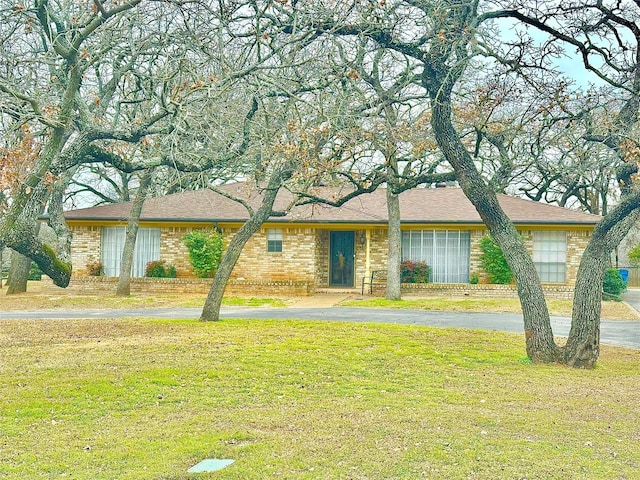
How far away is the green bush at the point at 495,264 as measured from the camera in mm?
26828

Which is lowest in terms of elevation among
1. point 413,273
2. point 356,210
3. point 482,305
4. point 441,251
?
point 482,305

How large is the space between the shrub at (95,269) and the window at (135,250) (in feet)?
0.73

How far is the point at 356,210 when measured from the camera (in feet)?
94.0

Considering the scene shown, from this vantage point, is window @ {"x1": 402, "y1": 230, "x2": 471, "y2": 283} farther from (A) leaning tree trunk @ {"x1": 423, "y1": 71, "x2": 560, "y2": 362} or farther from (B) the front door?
(A) leaning tree trunk @ {"x1": 423, "y1": 71, "x2": 560, "y2": 362}

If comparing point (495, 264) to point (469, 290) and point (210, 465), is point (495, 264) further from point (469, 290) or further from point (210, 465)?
point (210, 465)

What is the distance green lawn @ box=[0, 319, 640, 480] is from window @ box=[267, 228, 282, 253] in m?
14.5

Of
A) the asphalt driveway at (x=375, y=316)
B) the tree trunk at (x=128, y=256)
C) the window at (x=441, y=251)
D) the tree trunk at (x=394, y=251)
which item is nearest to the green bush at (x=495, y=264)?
the window at (x=441, y=251)

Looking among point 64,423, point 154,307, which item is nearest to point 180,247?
point 154,307

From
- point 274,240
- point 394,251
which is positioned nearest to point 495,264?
point 394,251

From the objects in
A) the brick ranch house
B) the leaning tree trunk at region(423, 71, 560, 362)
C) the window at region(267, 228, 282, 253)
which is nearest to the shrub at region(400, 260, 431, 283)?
the brick ranch house

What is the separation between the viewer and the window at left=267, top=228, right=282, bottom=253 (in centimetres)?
2823

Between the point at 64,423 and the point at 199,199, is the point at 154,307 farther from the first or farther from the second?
the point at 64,423

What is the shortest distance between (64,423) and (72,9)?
9.41 meters

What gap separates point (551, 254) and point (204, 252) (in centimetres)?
1341
